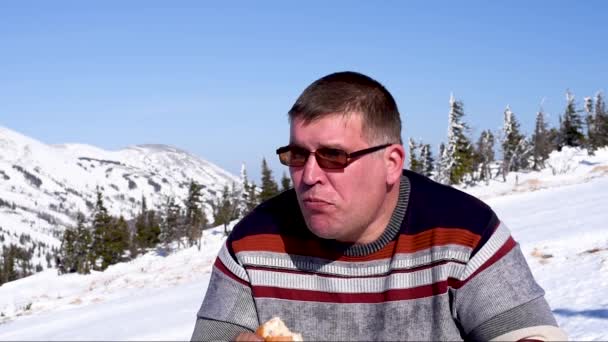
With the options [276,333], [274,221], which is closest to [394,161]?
[274,221]

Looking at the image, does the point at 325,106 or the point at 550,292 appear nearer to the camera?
the point at 325,106

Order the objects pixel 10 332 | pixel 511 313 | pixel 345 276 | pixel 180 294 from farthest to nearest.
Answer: pixel 180 294
pixel 10 332
pixel 345 276
pixel 511 313

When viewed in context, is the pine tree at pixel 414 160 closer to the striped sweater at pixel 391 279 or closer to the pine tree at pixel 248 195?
the pine tree at pixel 248 195

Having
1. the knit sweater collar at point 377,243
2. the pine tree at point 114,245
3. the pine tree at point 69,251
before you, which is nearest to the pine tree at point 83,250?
the pine tree at point 69,251

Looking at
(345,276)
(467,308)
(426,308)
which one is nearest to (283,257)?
(345,276)

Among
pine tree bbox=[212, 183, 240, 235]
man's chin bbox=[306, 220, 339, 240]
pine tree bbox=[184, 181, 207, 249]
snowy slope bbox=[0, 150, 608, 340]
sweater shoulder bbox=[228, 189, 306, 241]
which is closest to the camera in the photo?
man's chin bbox=[306, 220, 339, 240]

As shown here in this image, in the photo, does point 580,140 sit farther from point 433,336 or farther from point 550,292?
point 433,336

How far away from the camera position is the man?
276 centimetres

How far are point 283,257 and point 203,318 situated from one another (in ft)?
1.76

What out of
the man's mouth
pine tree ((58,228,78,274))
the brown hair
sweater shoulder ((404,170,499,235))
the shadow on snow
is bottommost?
pine tree ((58,228,78,274))

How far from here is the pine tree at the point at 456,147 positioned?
63.7 metres

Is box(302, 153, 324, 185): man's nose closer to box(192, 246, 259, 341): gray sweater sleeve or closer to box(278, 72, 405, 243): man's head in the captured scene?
box(278, 72, 405, 243): man's head

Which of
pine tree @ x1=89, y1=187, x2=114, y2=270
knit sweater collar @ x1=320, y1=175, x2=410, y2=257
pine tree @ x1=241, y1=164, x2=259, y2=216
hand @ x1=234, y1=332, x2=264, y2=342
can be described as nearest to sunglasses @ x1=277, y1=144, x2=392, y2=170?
knit sweater collar @ x1=320, y1=175, x2=410, y2=257

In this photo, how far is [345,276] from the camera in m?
3.05
